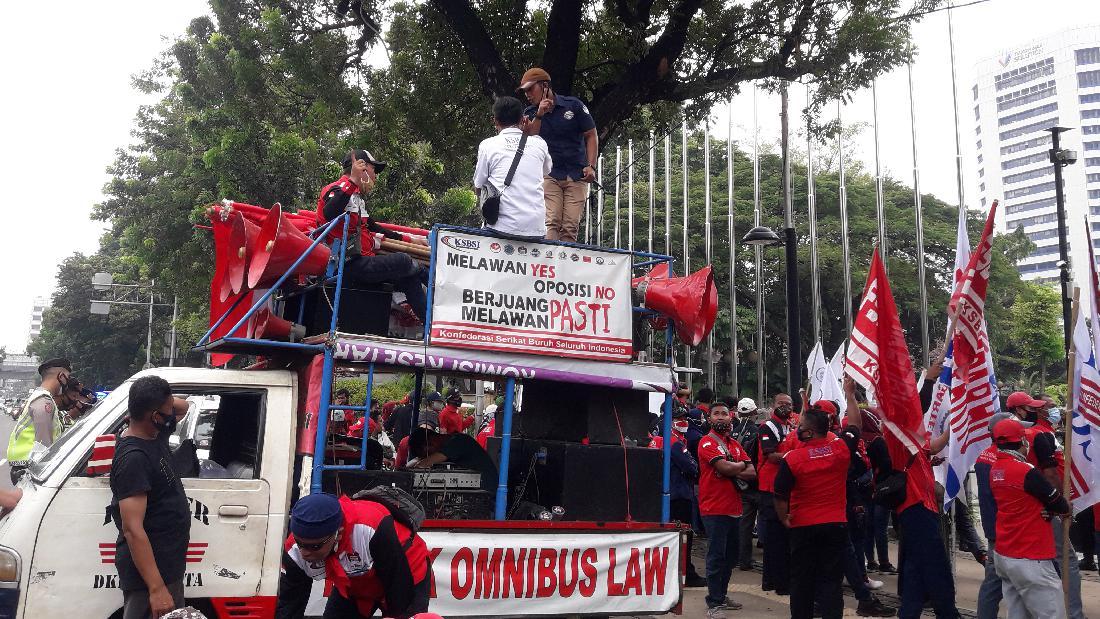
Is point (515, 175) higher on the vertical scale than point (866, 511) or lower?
higher

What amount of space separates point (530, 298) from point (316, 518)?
3.01 metres

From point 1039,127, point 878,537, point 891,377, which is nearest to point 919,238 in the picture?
point 878,537

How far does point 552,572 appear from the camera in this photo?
5.95m

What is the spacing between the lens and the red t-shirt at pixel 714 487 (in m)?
8.44

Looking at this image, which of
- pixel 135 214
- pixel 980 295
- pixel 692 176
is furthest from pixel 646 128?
pixel 692 176

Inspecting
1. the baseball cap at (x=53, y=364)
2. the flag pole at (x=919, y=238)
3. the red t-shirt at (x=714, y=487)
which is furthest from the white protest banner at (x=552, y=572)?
the flag pole at (x=919, y=238)

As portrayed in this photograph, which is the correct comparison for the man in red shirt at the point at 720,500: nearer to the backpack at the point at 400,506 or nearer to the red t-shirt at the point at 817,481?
the red t-shirt at the point at 817,481

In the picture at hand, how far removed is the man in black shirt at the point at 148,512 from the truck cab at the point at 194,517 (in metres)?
0.39

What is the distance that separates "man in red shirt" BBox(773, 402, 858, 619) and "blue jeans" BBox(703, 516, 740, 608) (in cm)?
114

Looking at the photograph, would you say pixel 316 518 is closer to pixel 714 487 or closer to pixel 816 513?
pixel 816 513

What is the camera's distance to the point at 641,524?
20.7 ft

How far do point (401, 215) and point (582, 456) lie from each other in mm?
11623

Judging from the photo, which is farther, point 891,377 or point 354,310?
point 891,377

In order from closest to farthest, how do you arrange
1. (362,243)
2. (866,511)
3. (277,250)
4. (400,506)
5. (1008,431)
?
1. (400,506)
2. (277,250)
3. (362,243)
4. (1008,431)
5. (866,511)
